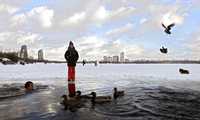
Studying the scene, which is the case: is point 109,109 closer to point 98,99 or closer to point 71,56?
point 98,99

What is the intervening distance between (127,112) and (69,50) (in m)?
6.29

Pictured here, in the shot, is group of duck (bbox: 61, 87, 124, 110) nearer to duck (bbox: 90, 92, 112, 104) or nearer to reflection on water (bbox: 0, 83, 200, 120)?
duck (bbox: 90, 92, 112, 104)

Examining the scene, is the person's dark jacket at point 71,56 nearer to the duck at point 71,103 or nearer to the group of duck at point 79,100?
the group of duck at point 79,100

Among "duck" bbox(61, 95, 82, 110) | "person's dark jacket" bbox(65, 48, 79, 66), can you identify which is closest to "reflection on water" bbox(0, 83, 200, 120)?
"duck" bbox(61, 95, 82, 110)

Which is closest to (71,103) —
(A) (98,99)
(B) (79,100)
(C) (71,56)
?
(B) (79,100)

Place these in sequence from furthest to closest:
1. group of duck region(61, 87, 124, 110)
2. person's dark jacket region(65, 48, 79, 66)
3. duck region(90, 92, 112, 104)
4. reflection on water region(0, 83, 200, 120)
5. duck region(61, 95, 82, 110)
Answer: person's dark jacket region(65, 48, 79, 66) → duck region(90, 92, 112, 104) → group of duck region(61, 87, 124, 110) → duck region(61, 95, 82, 110) → reflection on water region(0, 83, 200, 120)

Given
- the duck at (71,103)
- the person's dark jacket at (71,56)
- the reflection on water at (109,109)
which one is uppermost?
the person's dark jacket at (71,56)

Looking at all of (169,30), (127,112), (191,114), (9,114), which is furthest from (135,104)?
(9,114)

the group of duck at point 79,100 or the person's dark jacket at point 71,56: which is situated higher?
the person's dark jacket at point 71,56

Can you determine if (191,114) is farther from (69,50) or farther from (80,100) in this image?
(69,50)

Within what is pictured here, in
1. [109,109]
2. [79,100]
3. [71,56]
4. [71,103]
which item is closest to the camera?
[109,109]

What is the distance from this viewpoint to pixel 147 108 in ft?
72.0

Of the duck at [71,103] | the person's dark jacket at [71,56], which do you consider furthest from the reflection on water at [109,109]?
the person's dark jacket at [71,56]

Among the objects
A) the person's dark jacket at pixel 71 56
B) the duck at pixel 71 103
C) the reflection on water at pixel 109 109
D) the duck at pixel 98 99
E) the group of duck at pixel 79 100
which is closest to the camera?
Result: the reflection on water at pixel 109 109
